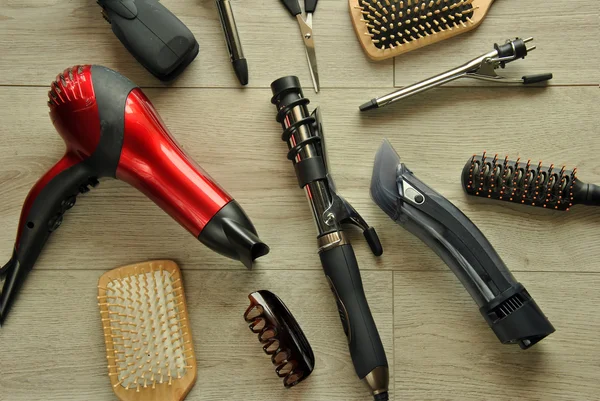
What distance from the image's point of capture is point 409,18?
85 cm

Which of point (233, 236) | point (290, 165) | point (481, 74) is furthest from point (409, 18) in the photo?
point (233, 236)

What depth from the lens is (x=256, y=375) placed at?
0.84m

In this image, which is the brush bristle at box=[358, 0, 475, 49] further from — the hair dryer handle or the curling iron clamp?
the hair dryer handle

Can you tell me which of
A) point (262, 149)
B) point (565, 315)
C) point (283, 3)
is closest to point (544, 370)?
point (565, 315)

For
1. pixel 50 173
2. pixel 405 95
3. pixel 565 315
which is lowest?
pixel 565 315

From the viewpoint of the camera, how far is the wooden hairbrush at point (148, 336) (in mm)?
813

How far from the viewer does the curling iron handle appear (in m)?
0.78

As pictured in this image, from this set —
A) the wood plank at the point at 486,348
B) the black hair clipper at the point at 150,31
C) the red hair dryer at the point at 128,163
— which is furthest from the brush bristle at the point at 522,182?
the black hair clipper at the point at 150,31

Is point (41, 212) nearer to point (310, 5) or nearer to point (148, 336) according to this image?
point (148, 336)

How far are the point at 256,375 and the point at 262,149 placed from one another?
332 millimetres

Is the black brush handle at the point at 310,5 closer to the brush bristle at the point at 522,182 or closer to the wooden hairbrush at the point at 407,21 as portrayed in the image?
the wooden hairbrush at the point at 407,21

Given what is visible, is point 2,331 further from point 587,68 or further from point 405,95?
point 587,68

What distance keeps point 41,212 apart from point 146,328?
0.22m

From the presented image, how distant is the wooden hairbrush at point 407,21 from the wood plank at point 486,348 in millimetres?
352
